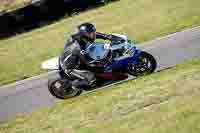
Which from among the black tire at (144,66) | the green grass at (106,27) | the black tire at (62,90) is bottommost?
the green grass at (106,27)

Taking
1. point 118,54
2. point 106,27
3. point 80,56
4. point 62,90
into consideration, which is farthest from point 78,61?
point 106,27

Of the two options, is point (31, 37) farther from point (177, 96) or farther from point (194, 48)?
point (177, 96)

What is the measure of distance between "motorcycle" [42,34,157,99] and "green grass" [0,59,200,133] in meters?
0.42

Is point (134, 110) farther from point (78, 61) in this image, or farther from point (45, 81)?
point (45, 81)

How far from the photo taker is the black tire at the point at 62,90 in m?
11.8

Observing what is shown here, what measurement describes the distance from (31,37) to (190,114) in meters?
15.3

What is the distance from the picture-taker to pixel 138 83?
11.1 m

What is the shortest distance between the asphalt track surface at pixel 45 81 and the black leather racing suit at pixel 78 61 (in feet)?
3.04

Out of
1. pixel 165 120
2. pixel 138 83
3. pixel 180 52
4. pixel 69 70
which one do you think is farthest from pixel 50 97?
pixel 165 120

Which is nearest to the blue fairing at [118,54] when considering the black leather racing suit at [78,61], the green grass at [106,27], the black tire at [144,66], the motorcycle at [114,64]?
the motorcycle at [114,64]

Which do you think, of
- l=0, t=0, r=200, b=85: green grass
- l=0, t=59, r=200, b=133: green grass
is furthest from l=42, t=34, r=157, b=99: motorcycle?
l=0, t=0, r=200, b=85: green grass

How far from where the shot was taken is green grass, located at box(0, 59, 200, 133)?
8.31 meters

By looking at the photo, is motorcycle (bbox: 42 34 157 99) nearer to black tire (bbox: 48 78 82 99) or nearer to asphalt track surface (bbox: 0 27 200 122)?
black tire (bbox: 48 78 82 99)

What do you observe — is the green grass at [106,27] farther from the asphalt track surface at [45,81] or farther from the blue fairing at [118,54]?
the blue fairing at [118,54]
